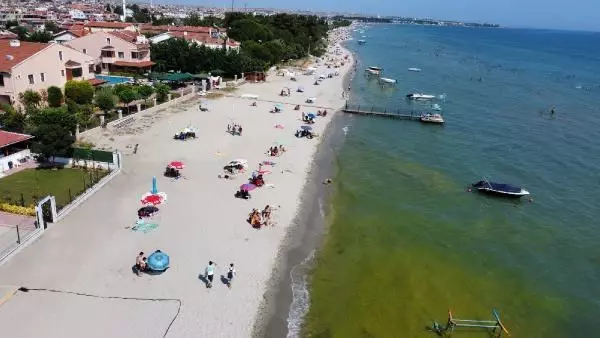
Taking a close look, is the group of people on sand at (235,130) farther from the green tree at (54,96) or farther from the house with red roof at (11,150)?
the house with red roof at (11,150)

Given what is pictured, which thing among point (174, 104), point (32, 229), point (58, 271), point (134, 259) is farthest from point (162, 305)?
Answer: point (174, 104)

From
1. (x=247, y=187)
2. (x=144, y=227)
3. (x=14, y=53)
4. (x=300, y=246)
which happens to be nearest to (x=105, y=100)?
(x=14, y=53)

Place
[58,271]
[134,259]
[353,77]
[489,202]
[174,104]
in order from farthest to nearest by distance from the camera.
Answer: [353,77] → [174,104] → [489,202] → [134,259] → [58,271]

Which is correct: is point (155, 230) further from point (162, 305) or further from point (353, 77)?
point (353, 77)

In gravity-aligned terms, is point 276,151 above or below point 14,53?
below

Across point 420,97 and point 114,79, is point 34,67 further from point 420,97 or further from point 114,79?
point 420,97

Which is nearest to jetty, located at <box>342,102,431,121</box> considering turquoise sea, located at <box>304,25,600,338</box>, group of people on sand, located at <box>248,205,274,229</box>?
turquoise sea, located at <box>304,25,600,338</box>

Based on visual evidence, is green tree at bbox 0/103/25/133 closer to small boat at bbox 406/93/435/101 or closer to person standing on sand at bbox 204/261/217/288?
person standing on sand at bbox 204/261/217/288
